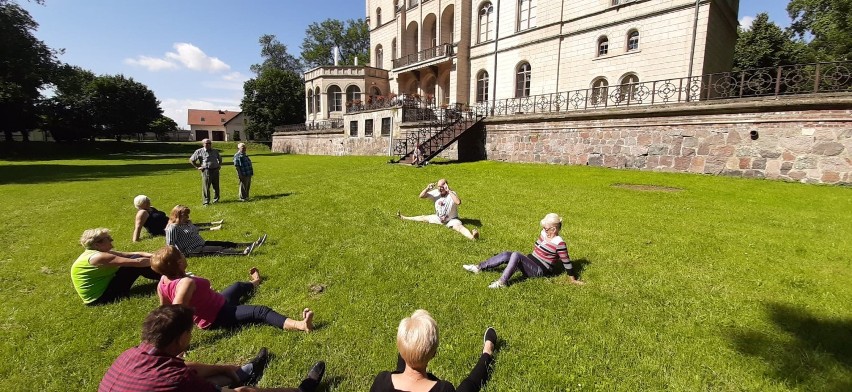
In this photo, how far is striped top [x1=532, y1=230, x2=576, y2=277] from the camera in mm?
4734

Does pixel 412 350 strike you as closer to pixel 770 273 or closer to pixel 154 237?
pixel 770 273

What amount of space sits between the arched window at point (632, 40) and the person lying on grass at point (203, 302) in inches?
913

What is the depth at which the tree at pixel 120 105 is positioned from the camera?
49375 mm

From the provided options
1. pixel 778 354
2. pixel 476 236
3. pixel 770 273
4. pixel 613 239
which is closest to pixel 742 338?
pixel 778 354

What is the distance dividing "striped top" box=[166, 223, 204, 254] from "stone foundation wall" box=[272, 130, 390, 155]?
73.5 feet

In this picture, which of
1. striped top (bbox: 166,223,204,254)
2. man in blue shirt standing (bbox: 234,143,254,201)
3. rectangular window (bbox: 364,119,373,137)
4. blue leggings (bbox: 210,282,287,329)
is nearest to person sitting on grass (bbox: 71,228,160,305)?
striped top (bbox: 166,223,204,254)

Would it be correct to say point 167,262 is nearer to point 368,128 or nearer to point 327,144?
point 368,128

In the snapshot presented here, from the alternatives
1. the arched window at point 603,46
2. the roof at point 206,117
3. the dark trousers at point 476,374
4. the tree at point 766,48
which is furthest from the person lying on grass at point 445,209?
the roof at point 206,117

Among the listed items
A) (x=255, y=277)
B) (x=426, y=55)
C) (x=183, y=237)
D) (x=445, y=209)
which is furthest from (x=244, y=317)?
(x=426, y=55)

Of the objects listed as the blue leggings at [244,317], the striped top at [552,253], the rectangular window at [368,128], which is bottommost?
the blue leggings at [244,317]

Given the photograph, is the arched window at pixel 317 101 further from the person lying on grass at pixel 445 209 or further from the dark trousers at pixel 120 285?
the dark trousers at pixel 120 285

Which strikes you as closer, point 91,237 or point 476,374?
point 476,374

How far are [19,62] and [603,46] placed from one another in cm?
3980

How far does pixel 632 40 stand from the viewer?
69.2ft
